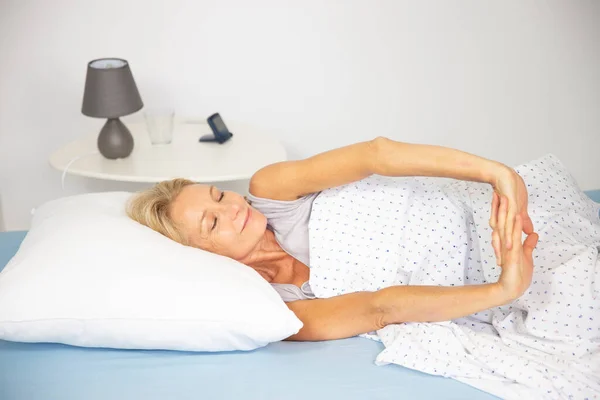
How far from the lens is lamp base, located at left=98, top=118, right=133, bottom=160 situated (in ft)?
7.63

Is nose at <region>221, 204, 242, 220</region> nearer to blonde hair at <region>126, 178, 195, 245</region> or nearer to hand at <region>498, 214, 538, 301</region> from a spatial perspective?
blonde hair at <region>126, 178, 195, 245</region>

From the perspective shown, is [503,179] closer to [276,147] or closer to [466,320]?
[466,320]

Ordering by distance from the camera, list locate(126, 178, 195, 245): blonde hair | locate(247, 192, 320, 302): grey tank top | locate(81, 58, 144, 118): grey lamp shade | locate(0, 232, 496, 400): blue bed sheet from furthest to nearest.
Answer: locate(81, 58, 144, 118): grey lamp shade, locate(247, 192, 320, 302): grey tank top, locate(126, 178, 195, 245): blonde hair, locate(0, 232, 496, 400): blue bed sheet

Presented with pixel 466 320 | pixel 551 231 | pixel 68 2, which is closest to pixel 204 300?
pixel 466 320

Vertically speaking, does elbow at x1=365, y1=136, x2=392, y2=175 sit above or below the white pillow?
above

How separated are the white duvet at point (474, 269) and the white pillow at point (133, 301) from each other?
251 millimetres

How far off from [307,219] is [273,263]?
0.44 ft

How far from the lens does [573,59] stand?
3.11m

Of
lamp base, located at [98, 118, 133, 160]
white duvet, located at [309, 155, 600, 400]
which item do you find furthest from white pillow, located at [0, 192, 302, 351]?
lamp base, located at [98, 118, 133, 160]

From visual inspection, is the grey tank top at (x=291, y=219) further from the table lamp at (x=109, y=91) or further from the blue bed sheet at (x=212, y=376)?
the table lamp at (x=109, y=91)

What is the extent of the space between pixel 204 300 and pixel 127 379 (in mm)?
199

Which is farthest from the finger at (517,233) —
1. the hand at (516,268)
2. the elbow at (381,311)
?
the elbow at (381,311)

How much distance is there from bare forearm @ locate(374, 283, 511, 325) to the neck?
28 centimetres

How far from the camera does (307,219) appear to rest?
5.82ft
